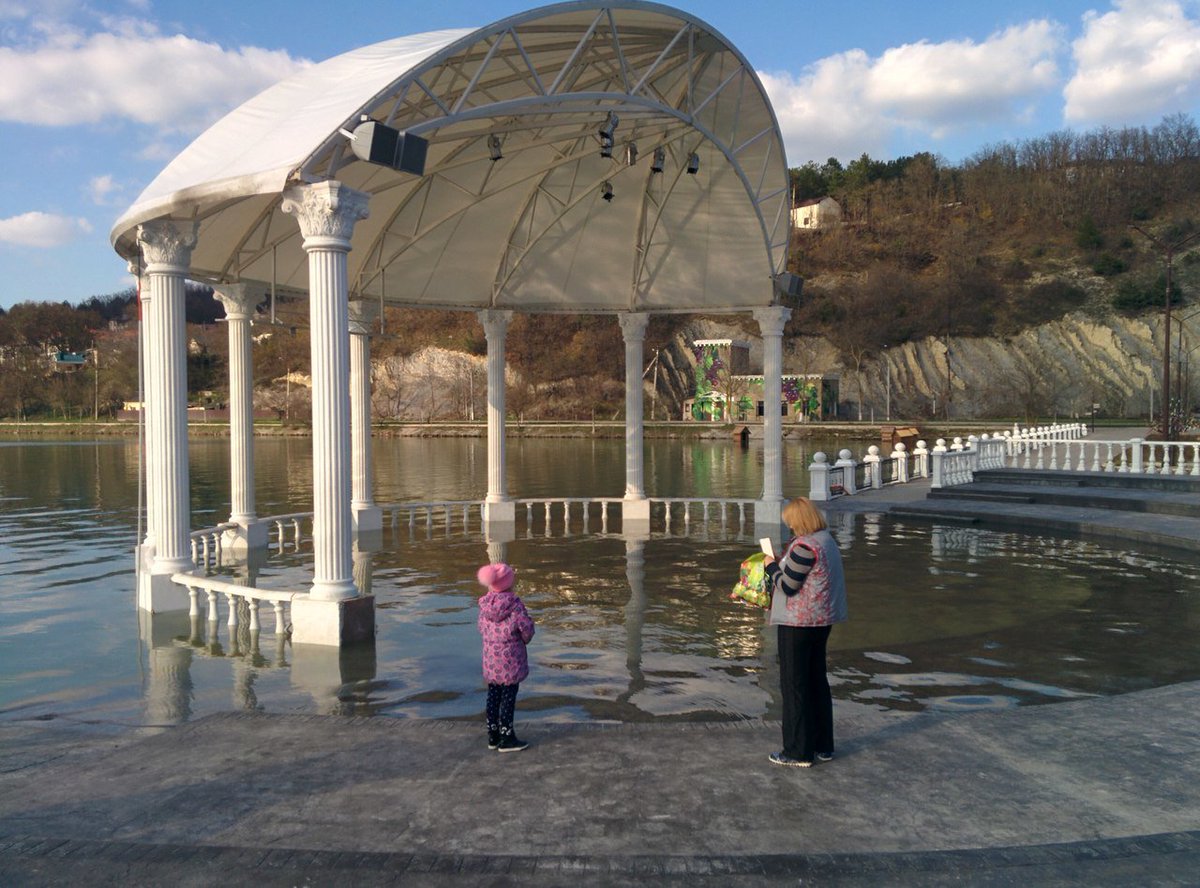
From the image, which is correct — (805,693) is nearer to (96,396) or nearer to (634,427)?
(634,427)

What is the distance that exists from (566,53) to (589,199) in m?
7.47

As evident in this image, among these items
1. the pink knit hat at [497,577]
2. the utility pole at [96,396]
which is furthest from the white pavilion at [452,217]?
the utility pole at [96,396]

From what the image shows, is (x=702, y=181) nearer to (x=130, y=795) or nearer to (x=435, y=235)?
(x=435, y=235)

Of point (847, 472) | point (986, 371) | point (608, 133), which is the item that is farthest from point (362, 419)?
point (986, 371)

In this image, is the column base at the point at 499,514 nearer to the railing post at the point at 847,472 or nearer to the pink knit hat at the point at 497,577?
the railing post at the point at 847,472

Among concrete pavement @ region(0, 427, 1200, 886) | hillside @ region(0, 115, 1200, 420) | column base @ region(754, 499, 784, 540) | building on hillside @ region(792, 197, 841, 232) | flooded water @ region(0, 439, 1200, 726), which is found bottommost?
flooded water @ region(0, 439, 1200, 726)

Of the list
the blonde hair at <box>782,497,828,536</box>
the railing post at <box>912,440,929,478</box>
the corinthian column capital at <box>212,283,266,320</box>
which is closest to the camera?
the blonde hair at <box>782,497,828,536</box>

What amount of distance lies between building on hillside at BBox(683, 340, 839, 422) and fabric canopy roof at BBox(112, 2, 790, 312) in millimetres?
84624

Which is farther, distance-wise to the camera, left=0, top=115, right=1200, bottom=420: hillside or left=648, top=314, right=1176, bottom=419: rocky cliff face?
left=0, top=115, right=1200, bottom=420: hillside

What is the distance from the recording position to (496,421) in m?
24.1

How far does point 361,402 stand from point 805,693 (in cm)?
1693

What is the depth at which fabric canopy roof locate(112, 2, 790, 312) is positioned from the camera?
1205 centimetres

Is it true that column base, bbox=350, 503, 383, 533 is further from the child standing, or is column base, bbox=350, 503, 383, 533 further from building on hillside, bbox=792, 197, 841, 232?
building on hillside, bbox=792, 197, 841, 232

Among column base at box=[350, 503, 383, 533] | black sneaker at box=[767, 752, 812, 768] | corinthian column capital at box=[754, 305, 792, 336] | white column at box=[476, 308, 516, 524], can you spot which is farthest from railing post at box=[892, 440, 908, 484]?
black sneaker at box=[767, 752, 812, 768]
